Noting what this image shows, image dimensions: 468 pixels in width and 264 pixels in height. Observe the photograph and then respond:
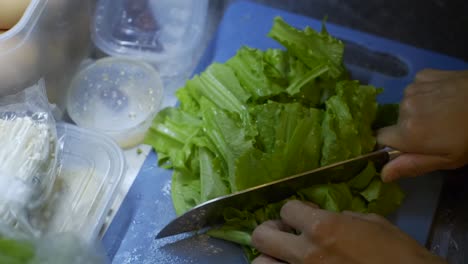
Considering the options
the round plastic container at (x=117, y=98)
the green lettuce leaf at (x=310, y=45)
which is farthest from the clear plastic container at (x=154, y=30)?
the green lettuce leaf at (x=310, y=45)

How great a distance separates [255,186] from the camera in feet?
3.55

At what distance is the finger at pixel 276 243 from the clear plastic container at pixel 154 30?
1.82 feet

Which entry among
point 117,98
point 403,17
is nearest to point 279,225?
point 117,98

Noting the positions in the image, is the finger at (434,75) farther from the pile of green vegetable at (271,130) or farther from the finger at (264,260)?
the finger at (264,260)

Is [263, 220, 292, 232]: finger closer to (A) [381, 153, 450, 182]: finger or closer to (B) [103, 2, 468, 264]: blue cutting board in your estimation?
(B) [103, 2, 468, 264]: blue cutting board

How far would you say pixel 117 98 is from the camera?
1324 millimetres

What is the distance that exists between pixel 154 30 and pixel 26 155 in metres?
0.58

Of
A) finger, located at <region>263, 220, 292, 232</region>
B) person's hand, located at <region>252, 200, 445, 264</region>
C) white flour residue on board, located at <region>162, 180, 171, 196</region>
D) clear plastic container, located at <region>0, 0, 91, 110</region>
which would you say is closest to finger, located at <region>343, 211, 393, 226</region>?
person's hand, located at <region>252, 200, 445, 264</region>

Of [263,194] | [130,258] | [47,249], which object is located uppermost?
[263,194]

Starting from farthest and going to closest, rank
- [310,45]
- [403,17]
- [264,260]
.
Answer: [403,17] → [310,45] → [264,260]

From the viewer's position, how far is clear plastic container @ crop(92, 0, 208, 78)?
4.65ft

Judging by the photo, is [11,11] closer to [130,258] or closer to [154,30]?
[154,30]

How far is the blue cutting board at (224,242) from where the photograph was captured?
113 cm

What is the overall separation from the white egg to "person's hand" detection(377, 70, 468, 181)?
2.55 feet
